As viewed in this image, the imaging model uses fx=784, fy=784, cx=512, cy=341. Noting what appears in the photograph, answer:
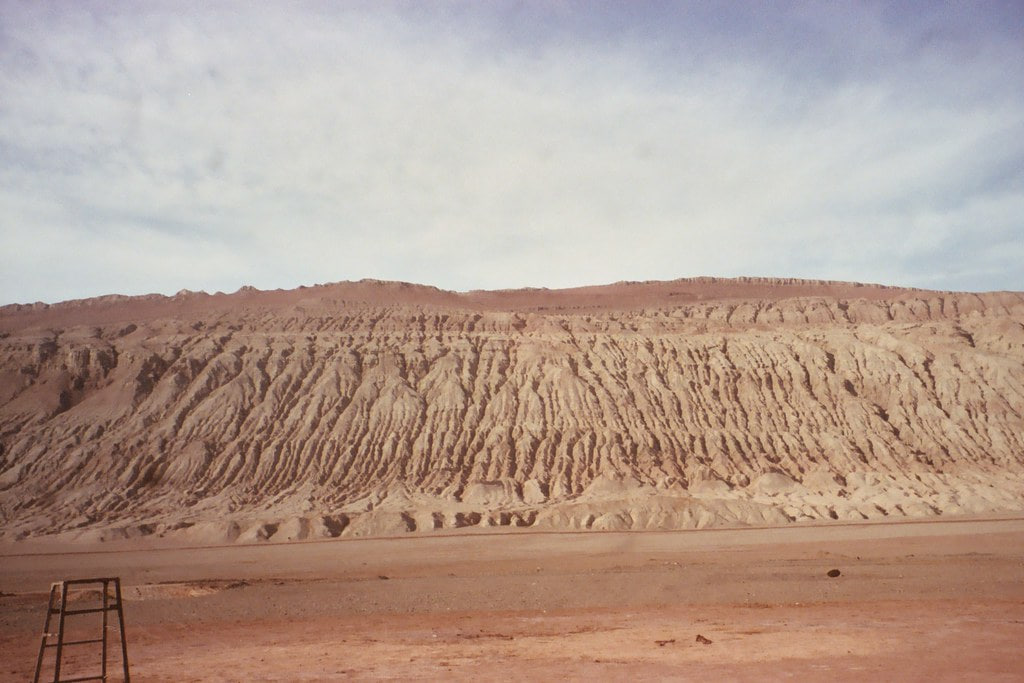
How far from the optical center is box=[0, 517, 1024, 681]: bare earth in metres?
13.5

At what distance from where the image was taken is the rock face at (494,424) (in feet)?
137

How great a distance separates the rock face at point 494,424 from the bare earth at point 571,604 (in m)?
4.55

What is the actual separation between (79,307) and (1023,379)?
285 ft

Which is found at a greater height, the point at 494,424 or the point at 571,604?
the point at 494,424

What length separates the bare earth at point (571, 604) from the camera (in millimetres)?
13469

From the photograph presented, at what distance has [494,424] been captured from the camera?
171 feet

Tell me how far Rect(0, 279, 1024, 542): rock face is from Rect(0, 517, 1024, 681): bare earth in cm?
455

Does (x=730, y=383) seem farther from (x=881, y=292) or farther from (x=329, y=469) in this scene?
(x=881, y=292)

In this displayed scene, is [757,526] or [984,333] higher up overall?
[984,333]

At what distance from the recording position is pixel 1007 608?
60.1 feet

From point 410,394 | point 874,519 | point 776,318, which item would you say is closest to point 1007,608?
point 874,519

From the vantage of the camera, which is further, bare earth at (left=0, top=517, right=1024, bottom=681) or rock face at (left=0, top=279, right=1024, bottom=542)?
rock face at (left=0, top=279, right=1024, bottom=542)

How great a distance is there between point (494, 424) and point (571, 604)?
3091 cm

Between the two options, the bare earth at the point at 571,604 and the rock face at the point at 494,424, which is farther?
the rock face at the point at 494,424
